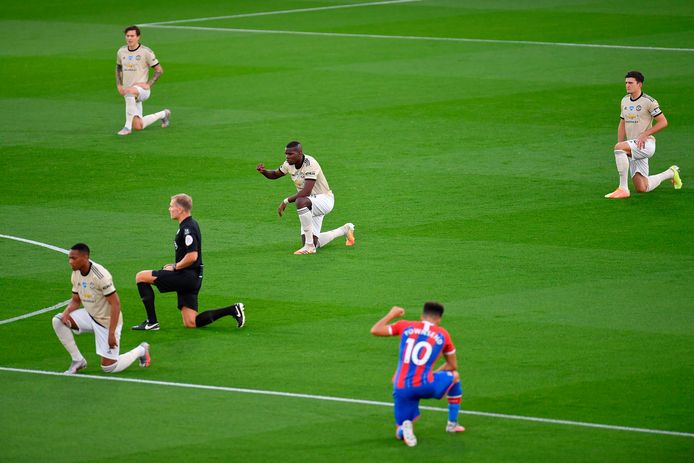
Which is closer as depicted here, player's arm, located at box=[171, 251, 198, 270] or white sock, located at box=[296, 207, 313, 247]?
player's arm, located at box=[171, 251, 198, 270]

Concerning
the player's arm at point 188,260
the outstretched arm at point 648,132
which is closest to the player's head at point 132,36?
the outstretched arm at point 648,132

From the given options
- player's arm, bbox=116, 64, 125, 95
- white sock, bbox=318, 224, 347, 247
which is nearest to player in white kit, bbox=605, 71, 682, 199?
white sock, bbox=318, 224, 347, 247

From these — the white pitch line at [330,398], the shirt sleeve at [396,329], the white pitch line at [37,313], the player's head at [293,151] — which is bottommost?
the white pitch line at [330,398]

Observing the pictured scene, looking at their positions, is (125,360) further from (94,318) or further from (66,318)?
(66,318)

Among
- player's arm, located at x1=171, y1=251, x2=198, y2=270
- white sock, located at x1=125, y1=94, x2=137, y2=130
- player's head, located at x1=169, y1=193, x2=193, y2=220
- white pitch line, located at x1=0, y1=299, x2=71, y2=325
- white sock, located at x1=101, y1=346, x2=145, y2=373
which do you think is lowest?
white sock, located at x1=101, y1=346, x2=145, y2=373

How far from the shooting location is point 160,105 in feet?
96.8

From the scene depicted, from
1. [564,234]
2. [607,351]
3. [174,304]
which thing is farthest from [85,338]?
[564,234]

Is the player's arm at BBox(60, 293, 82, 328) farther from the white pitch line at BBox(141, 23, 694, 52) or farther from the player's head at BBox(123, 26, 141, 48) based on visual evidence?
the white pitch line at BBox(141, 23, 694, 52)

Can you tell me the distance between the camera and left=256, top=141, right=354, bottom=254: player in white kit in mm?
18609

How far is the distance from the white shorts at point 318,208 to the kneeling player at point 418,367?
6997mm

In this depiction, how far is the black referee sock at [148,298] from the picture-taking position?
50.8ft

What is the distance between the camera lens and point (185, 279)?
1552 centimetres

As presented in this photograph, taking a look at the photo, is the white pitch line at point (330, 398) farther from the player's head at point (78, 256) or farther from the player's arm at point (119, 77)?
the player's arm at point (119, 77)

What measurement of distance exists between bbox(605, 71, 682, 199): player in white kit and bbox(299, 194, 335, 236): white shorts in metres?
5.21
